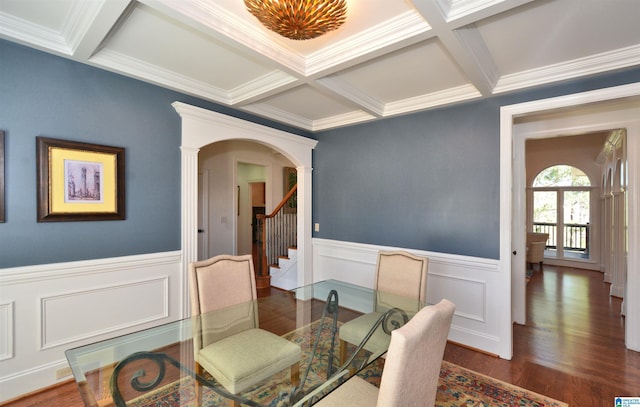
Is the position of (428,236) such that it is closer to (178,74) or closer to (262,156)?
(178,74)

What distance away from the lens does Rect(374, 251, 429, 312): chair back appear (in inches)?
90.7

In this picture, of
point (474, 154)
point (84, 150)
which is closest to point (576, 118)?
point (474, 154)

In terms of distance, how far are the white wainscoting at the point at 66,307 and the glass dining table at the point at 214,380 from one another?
0.90 m

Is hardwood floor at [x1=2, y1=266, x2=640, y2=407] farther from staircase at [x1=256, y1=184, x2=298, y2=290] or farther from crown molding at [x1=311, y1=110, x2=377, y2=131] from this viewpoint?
crown molding at [x1=311, y1=110, x2=377, y2=131]

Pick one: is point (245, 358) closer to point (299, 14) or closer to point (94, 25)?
point (299, 14)

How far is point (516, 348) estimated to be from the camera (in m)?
2.83

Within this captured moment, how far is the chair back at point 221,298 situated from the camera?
1924 mm

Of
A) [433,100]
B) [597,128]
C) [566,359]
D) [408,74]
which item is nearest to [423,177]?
[433,100]

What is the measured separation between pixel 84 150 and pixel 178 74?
1001mm

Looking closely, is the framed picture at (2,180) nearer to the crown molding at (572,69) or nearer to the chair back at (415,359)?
the chair back at (415,359)

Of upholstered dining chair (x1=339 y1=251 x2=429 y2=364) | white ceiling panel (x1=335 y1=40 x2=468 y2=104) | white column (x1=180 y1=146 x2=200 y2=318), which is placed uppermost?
white ceiling panel (x1=335 y1=40 x2=468 y2=104)

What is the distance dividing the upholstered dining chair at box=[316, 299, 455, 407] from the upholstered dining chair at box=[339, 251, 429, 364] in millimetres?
612

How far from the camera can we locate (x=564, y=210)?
7.12 meters

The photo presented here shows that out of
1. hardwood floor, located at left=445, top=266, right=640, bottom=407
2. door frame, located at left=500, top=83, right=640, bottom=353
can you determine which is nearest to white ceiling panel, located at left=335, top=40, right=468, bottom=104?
door frame, located at left=500, top=83, right=640, bottom=353
